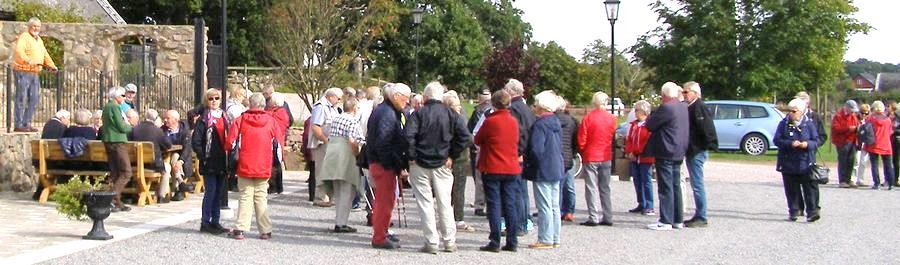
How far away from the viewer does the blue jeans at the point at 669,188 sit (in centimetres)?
1141

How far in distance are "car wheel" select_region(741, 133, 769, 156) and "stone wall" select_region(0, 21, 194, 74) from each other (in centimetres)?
1282

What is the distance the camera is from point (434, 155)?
932 centimetres

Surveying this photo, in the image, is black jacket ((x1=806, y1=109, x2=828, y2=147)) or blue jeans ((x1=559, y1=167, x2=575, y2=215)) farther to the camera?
black jacket ((x1=806, y1=109, x2=828, y2=147))

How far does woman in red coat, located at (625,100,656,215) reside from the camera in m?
12.8

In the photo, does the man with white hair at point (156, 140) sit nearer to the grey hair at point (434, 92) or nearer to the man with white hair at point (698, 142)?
the grey hair at point (434, 92)

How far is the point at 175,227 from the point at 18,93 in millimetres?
5481

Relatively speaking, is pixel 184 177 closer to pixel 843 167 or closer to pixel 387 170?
pixel 387 170

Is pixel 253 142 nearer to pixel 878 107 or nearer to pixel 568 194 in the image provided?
pixel 568 194

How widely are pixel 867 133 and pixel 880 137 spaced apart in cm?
31

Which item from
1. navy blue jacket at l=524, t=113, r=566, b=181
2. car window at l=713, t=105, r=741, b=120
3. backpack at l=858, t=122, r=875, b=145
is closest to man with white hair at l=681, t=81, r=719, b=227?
navy blue jacket at l=524, t=113, r=566, b=181

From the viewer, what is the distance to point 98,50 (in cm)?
2203

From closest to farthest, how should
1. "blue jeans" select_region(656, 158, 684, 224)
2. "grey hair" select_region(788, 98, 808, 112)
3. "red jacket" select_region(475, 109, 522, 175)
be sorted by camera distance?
1. "red jacket" select_region(475, 109, 522, 175)
2. "blue jeans" select_region(656, 158, 684, 224)
3. "grey hair" select_region(788, 98, 808, 112)

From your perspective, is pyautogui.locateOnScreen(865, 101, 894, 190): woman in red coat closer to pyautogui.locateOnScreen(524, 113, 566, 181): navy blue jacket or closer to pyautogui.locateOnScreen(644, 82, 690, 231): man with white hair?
pyautogui.locateOnScreen(644, 82, 690, 231): man with white hair

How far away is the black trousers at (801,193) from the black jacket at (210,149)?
628cm
